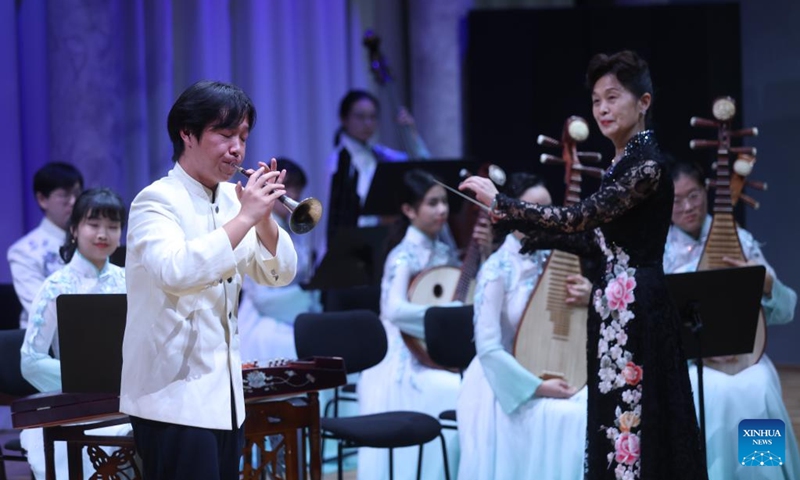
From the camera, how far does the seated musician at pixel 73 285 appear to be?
3.48m

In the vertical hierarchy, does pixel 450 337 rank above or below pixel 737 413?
above

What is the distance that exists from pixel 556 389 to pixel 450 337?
760mm

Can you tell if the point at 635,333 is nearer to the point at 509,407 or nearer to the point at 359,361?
the point at 509,407

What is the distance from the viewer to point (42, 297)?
142 inches

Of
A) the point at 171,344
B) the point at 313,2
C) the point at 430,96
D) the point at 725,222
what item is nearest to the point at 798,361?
the point at 430,96

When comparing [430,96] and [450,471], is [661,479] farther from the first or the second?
[430,96]

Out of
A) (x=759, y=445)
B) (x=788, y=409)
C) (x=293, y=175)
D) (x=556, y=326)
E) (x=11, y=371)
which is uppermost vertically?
(x=293, y=175)

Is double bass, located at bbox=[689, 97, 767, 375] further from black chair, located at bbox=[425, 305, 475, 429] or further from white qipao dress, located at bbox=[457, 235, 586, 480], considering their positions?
black chair, located at bbox=[425, 305, 475, 429]

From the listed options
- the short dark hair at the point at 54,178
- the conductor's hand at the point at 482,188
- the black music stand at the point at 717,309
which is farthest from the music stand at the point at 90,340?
the short dark hair at the point at 54,178

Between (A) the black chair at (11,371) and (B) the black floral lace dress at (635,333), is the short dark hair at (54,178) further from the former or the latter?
(B) the black floral lace dress at (635,333)

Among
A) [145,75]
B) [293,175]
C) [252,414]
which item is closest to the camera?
[252,414]

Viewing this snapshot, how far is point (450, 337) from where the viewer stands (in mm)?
4504

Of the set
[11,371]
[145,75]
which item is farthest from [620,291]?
[145,75]

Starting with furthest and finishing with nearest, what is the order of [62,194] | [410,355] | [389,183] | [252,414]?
1. [389,183]
2. [62,194]
3. [410,355]
4. [252,414]
